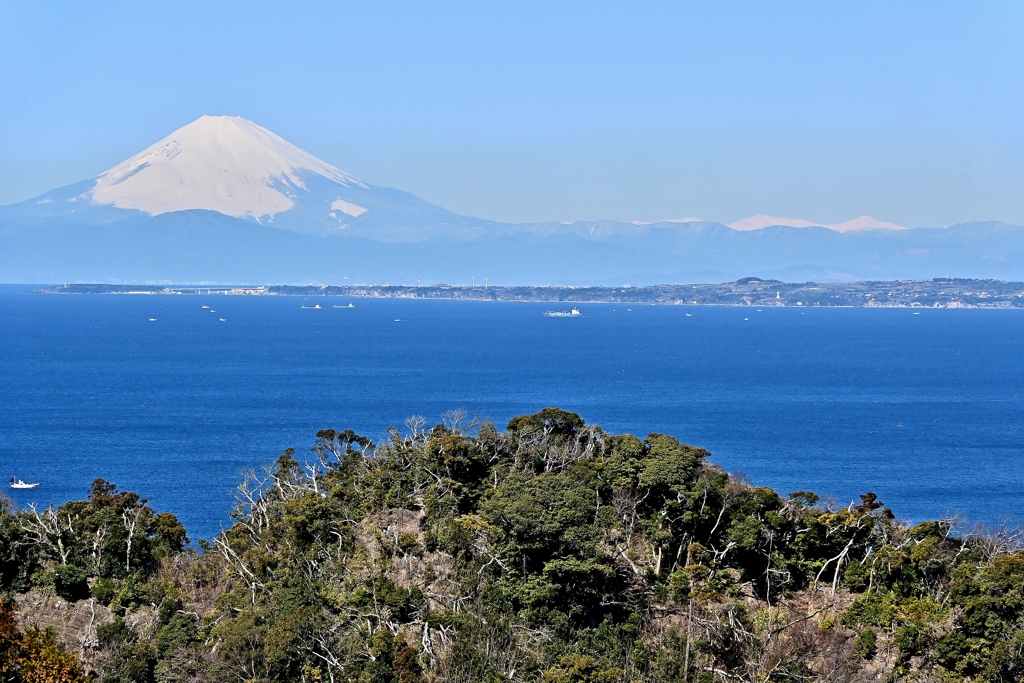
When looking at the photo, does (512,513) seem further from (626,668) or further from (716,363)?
(716,363)

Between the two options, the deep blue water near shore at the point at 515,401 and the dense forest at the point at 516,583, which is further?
the deep blue water near shore at the point at 515,401

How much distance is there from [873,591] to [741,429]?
41.9 m

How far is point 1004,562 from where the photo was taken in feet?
91.8

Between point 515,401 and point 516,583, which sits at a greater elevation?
point 516,583

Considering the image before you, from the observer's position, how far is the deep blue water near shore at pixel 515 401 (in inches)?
2217

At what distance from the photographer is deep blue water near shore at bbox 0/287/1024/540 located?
5631 cm

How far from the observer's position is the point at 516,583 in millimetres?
27406

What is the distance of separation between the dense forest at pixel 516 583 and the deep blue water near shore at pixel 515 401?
13045 millimetres

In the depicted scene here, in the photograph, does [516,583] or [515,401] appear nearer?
[516,583]

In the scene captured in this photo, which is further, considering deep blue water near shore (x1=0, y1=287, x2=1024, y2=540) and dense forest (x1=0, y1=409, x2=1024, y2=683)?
deep blue water near shore (x1=0, y1=287, x2=1024, y2=540)

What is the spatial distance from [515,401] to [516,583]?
173 feet

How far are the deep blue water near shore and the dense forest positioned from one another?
13.0 meters

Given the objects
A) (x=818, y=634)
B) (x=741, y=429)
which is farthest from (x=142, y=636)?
(x=741, y=429)

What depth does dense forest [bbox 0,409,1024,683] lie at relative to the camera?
1003 inches
